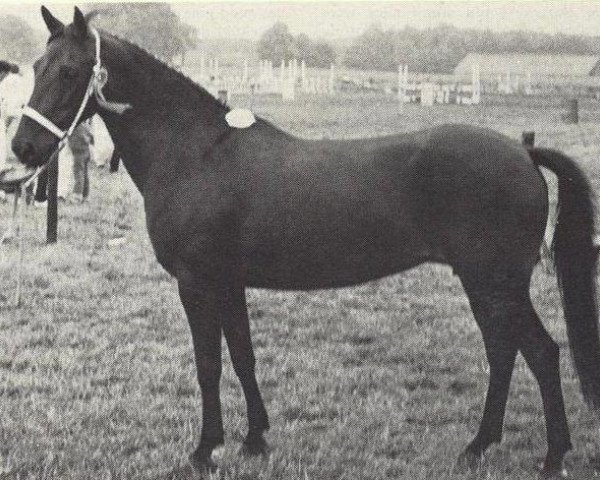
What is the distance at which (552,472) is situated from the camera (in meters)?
3.66

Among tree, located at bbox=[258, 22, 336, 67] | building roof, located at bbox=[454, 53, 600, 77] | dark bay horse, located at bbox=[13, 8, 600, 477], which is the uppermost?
tree, located at bbox=[258, 22, 336, 67]

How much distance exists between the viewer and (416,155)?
3.63 metres

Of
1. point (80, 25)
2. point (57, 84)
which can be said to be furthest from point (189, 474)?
point (80, 25)

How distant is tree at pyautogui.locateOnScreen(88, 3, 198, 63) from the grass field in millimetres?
2674

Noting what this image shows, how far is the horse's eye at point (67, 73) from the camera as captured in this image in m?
3.51

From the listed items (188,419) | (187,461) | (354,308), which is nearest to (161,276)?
(354,308)

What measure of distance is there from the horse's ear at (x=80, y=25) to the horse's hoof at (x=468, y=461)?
2.91 metres

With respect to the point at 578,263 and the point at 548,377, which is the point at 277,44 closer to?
the point at 578,263

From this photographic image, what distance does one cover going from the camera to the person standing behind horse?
10.7m

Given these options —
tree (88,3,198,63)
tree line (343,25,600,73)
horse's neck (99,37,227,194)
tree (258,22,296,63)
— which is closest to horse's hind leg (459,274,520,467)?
horse's neck (99,37,227,194)

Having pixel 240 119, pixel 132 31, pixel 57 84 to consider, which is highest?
pixel 132 31

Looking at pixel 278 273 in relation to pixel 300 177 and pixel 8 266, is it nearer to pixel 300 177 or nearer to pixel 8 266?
pixel 300 177

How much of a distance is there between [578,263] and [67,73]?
2841 mm

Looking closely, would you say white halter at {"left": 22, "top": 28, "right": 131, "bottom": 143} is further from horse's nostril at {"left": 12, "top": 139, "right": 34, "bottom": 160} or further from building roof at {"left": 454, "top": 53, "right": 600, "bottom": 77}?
building roof at {"left": 454, "top": 53, "right": 600, "bottom": 77}
